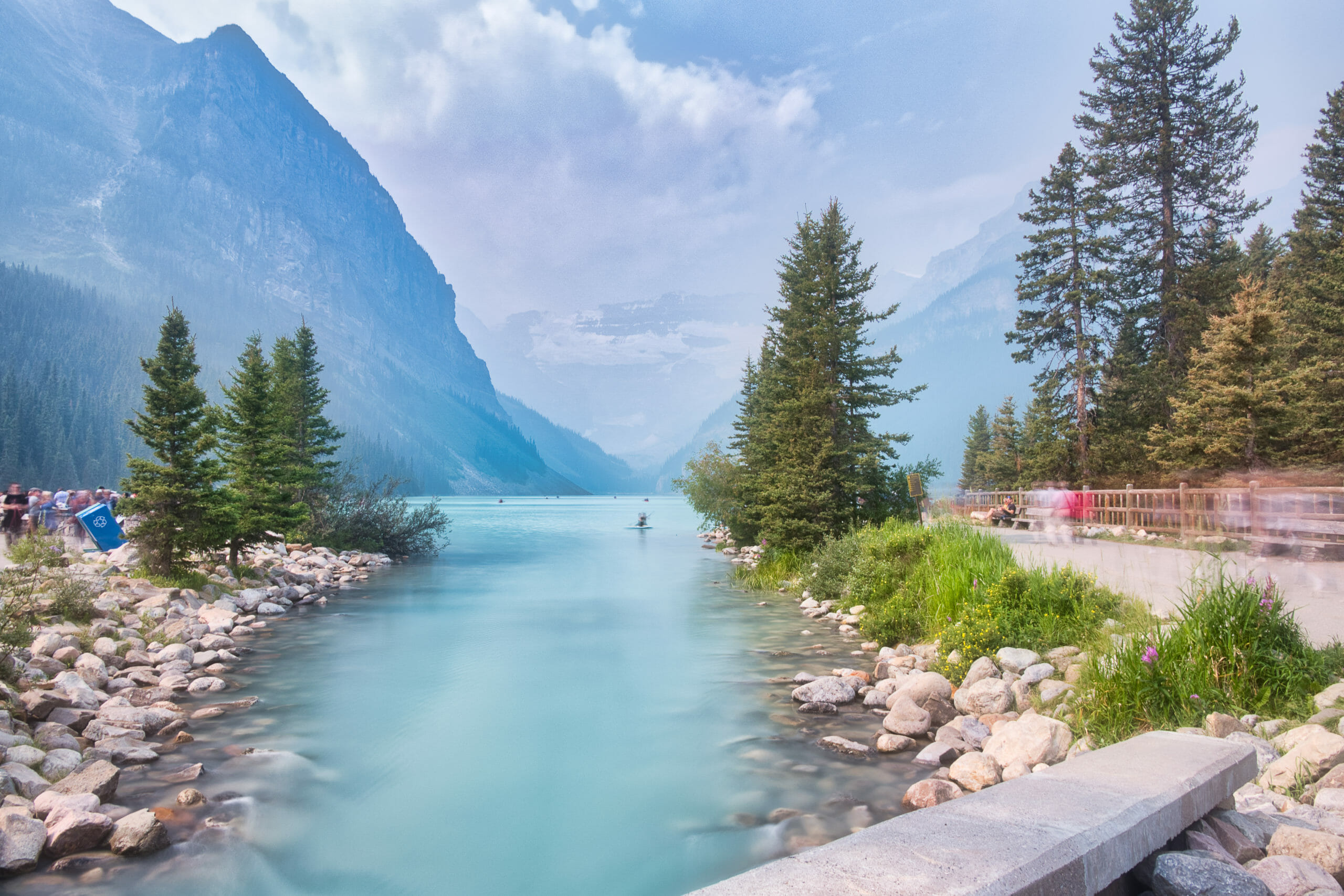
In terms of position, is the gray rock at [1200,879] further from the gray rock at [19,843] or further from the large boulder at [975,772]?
the gray rock at [19,843]

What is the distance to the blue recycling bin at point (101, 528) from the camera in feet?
72.0

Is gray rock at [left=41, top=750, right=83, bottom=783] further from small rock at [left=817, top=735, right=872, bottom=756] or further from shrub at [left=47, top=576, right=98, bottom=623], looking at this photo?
small rock at [left=817, top=735, right=872, bottom=756]

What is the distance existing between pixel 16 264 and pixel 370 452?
280 feet

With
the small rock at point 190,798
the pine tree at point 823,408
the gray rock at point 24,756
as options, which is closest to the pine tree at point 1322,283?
the pine tree at point 823,408

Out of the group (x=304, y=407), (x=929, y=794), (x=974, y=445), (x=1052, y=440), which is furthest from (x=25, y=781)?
(x=974, y=445)

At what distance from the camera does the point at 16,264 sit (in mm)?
156625

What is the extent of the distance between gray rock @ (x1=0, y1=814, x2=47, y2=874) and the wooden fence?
1460 centimetres

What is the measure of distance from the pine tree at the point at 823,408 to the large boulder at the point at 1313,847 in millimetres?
18467

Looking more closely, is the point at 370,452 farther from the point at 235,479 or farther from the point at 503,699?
the point at 503,699

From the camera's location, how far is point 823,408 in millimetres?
24781

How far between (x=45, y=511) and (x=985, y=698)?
35166 mm

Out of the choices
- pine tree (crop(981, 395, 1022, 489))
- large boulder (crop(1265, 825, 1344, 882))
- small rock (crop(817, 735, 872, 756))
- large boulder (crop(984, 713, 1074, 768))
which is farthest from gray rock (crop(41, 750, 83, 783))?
pine tree (crop(981, 395, 1022, 489))

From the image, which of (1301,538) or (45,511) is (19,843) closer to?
(1301,538)

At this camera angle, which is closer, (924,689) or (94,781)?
(94,781)
